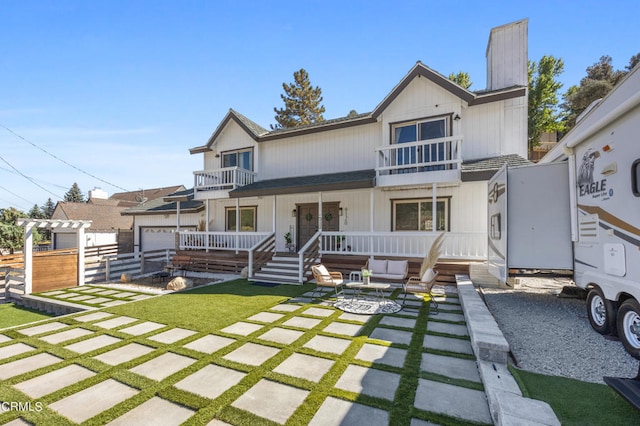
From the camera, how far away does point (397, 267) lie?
8078 mm

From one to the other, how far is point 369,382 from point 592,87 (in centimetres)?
2995

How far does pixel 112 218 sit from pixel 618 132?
118ft

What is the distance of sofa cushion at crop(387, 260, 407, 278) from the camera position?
26.1 feet

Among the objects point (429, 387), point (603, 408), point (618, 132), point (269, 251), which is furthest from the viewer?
point (269, 251)

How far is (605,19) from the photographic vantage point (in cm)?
897

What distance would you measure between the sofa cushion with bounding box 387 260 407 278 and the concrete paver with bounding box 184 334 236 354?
508 cm

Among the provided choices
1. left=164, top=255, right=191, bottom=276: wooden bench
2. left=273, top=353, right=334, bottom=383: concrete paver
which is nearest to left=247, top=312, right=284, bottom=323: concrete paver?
left=273, top=353, right=334, bottom=383: concrete paver

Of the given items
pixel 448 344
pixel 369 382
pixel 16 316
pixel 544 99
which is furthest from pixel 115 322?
pixel 544 99

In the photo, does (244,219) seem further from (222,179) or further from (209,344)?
(209,344)

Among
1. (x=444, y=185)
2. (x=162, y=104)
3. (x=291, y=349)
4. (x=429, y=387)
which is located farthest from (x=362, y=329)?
(x=162, y=104)

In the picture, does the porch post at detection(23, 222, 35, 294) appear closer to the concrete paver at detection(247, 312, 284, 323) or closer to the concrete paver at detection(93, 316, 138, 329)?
the concrete paver at detection(93, 316, 138, 329)

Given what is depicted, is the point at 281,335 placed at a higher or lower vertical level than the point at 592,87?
lower

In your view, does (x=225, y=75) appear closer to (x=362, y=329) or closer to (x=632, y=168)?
(x=362, y=329)

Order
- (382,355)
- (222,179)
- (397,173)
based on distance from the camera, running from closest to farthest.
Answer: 1. (382,355)
2. (397,173)
3. (222,179)
